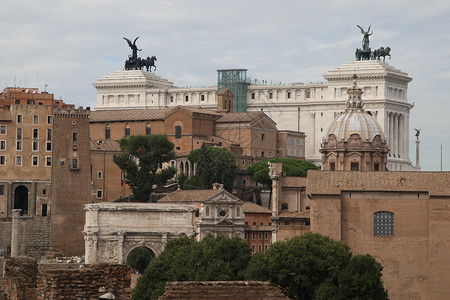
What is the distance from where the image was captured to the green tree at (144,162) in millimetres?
116125

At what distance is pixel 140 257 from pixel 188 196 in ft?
36.4

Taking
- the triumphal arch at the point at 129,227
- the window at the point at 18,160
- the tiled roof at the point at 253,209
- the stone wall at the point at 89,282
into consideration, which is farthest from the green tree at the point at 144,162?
the stone wall at the point at 89,282

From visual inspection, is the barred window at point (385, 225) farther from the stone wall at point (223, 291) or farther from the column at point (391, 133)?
the column at point (391, 133)

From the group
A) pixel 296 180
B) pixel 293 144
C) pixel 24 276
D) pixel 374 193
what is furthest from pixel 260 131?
pixel 24 276

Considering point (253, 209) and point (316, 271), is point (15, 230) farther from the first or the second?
point (316, 271)

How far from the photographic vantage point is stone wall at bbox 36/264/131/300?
911 inches

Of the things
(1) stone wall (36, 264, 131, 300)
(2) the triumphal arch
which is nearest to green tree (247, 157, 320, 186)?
(2) the triumphal arch

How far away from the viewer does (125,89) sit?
174 m

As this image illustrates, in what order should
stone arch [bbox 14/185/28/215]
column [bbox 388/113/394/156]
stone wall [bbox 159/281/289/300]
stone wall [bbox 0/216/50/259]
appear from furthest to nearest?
column [bbox 388/113/394/156], stone arch [bbox 14/185/28/215], stone wall [bbox 0/216/50/259], stone wall [bbox 159/281/289/300]

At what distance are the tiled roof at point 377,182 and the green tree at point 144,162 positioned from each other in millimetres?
44558

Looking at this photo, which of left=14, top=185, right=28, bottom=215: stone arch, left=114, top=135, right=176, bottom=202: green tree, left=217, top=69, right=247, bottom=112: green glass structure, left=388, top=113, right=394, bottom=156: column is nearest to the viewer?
left=14, top=185, right=28, bottom=215: stone arch

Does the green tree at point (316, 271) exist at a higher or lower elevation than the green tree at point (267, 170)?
lower

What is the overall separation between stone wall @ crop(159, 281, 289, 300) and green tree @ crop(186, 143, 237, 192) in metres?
97.7

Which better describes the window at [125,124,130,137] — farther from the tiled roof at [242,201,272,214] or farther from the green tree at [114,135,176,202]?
the tiled roof at [242,201,272,214]
